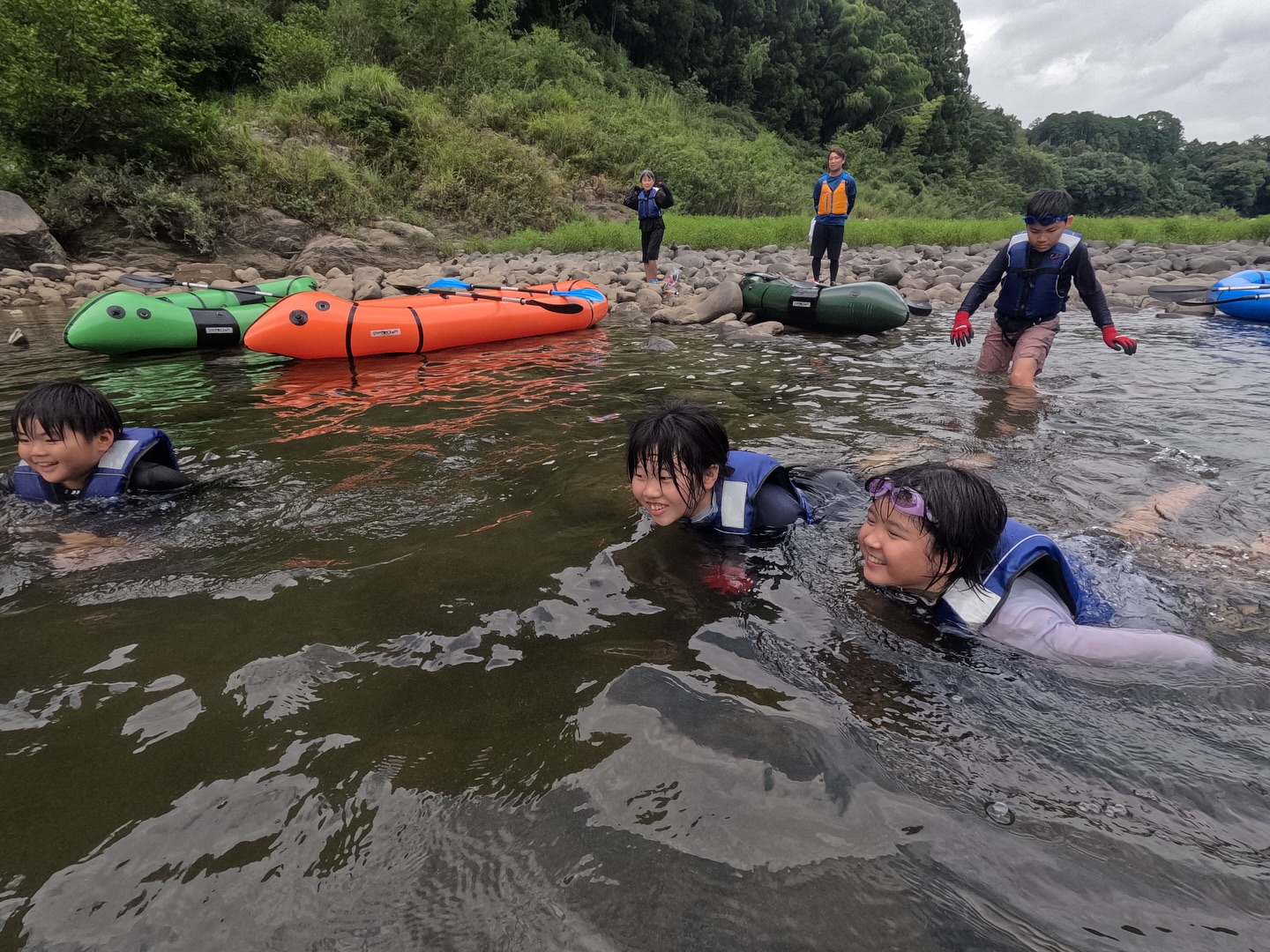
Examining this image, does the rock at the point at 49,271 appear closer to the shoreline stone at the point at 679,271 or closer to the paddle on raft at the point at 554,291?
the shoreline stone at the point at 679,271

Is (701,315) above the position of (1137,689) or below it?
above

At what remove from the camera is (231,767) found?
5.65ft

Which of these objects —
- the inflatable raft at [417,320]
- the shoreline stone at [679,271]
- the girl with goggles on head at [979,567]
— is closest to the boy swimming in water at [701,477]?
the girl with goggles on head at [979,567]

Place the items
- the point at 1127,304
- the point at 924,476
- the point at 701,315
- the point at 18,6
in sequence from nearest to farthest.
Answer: the point at 924,476, the point at 701,315, the point at 1127,304, the point at 18,6

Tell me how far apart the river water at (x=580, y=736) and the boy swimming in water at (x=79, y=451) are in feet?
0.49

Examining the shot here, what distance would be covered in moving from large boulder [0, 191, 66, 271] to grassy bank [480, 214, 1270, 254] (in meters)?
7.83

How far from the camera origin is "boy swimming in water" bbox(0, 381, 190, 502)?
3.08 metres

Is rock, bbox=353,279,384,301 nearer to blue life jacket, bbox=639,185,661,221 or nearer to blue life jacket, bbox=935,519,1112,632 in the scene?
blue life jacket, bbox=639,185,661,221

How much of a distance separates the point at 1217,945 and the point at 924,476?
127 cm

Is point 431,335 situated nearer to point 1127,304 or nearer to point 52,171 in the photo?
point 1127,304

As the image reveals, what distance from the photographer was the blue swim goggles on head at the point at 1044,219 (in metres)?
5.00

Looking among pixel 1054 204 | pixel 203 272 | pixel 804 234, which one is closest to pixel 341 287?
pixel 203 272

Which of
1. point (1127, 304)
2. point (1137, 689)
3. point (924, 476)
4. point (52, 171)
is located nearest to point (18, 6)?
point (52, 171)

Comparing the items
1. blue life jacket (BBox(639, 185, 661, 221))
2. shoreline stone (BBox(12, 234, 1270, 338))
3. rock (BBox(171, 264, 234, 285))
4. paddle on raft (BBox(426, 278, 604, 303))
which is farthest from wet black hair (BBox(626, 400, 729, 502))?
rock (BBox(171, 264, 234, 285))
